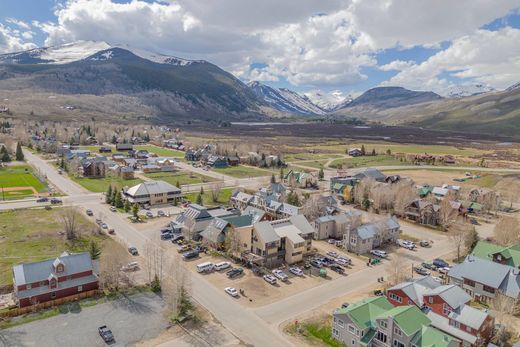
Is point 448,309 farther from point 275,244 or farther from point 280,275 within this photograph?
point 275,244

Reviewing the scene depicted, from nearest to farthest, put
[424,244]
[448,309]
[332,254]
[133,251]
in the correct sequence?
[448,309]
[133,251]
[332,254]
[424,244]

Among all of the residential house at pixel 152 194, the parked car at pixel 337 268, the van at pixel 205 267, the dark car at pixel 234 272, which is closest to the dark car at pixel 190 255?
the van at pixel 205 267

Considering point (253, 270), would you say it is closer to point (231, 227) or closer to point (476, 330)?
point (231, 227)

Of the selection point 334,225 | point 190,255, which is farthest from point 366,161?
point 190,255

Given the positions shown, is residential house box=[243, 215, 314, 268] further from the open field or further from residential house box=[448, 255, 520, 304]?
the open field

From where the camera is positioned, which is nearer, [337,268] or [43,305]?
[43,305]

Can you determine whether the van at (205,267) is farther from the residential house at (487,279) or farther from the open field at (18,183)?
the open field at (18,183)
